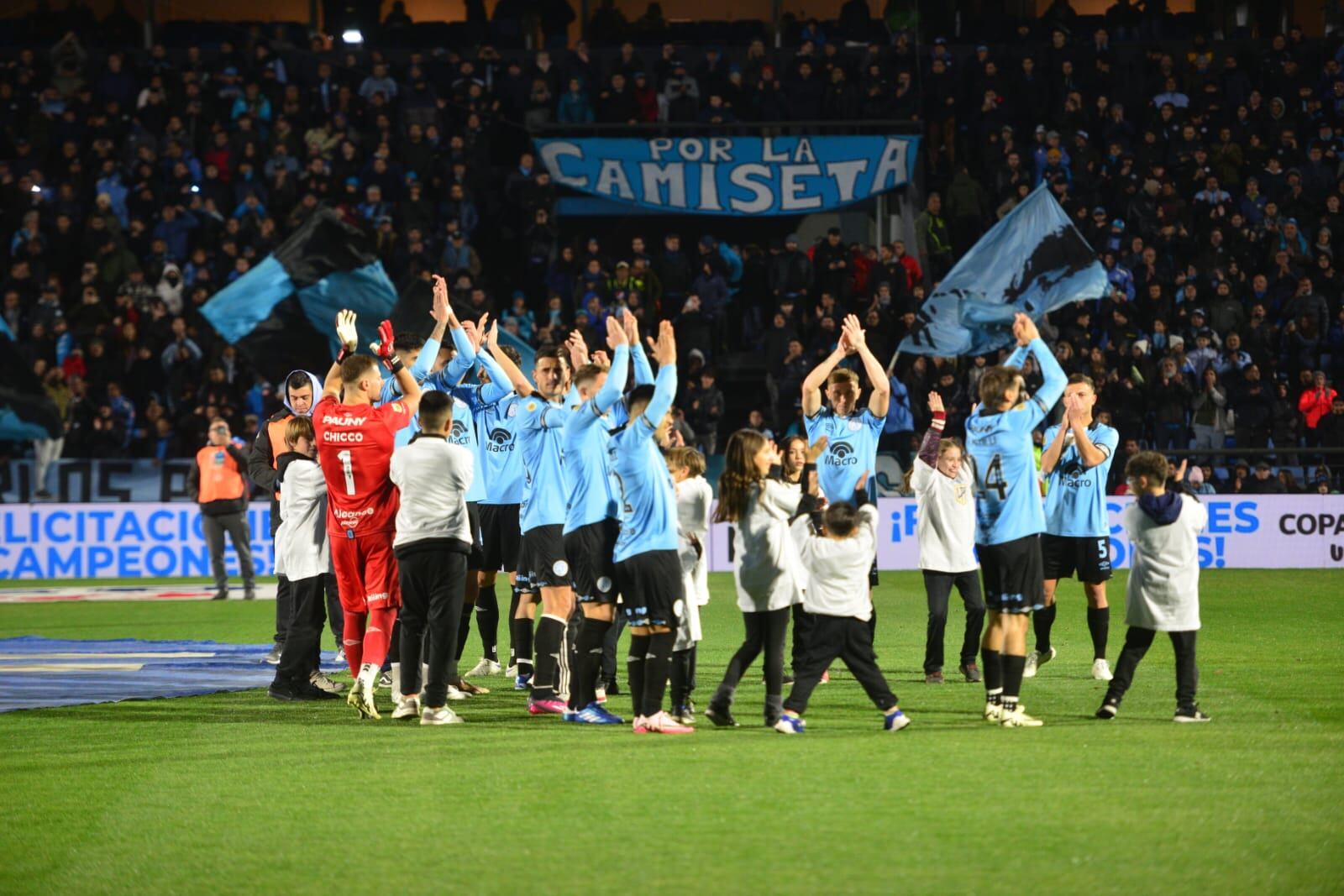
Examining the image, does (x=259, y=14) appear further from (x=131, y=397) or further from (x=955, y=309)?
(x=955, y=309)

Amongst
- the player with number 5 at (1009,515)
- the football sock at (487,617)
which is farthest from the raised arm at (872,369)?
the football sock at (487,617)

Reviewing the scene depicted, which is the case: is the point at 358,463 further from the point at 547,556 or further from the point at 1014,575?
the point at 1014,575

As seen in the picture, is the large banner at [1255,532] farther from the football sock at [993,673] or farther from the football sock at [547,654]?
the football sock at [993,673]

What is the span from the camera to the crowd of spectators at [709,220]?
79.4 feet

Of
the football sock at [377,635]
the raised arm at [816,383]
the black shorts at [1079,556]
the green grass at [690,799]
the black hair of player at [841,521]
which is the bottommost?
the green grass at [690,799]

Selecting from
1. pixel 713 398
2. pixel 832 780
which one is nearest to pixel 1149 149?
pixel 713 398

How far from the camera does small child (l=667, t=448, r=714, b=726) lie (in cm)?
930

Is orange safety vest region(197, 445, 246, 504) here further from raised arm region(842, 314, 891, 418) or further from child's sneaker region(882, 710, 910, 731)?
child's sneaker region(882, 710, 910, 731)

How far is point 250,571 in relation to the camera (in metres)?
19.7

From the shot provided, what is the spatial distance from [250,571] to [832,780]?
13.8 m

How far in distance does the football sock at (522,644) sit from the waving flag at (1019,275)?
12.0m

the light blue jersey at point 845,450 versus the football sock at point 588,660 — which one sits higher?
the light blue jersey at point 845,450

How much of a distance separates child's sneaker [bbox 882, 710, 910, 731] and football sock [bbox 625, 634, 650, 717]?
1391mm

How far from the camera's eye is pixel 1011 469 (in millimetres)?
9102
